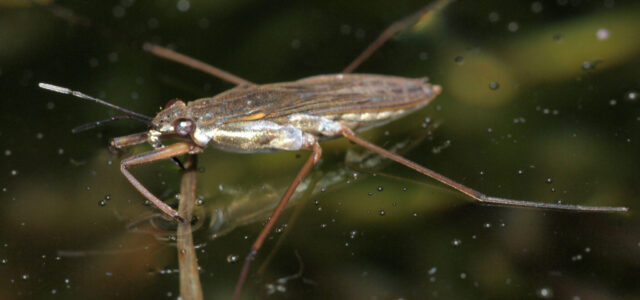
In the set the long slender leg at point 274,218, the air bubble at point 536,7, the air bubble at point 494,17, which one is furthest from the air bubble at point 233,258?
the air bubble at point 536,7

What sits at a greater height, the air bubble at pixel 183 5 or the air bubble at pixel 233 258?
the air bubble at pixel 183 5

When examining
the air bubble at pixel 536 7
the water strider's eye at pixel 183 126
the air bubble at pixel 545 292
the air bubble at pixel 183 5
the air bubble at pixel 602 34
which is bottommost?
the air bubble at pixel 545 292

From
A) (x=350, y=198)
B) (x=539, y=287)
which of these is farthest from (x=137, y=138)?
(x=539, y=287)

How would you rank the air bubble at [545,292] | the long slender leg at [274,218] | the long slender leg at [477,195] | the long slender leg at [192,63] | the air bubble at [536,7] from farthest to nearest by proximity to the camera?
1. the air bubble at [536,7]
2. the long slender leg at [192,63]
3. the long slender leg at [477,195]
4. the long slender leg at [274,218]
5. the air bubble at [545,292]

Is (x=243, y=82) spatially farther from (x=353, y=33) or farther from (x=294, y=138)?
(x=353, y=33)

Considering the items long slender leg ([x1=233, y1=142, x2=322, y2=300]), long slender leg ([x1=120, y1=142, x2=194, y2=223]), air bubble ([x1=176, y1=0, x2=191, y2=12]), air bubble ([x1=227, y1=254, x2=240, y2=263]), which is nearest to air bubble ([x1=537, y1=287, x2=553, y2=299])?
long slender leg ([x1=233, y1=142, x2=322, y2=300])

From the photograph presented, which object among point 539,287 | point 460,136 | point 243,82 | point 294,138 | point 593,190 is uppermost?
point 243,82

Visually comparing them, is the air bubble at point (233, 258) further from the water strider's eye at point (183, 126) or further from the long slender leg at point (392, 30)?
the long slender leg at point (392, 30)
